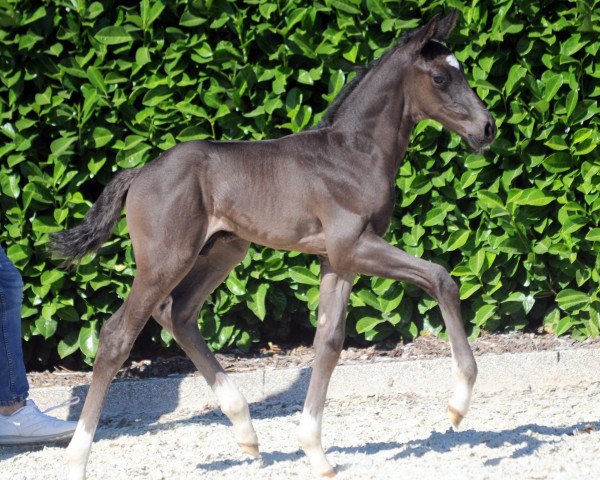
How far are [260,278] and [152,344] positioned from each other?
1.03 metres

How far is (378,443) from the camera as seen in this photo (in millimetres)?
4930

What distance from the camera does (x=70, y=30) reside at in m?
6.14

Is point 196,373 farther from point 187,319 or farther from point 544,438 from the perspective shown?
point 544,438

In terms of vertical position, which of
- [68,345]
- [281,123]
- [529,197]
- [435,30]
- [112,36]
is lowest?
[68,345]

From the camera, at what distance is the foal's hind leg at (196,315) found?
4.53m

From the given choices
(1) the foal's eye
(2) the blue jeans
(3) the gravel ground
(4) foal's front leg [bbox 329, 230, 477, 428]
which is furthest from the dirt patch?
(1) the foal's eye

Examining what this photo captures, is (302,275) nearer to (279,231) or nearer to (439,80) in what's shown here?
(279,231)

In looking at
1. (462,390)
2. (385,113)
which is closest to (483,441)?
(462,390)

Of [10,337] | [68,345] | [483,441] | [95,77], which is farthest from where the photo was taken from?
[68,345]


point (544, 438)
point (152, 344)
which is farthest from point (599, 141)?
point (152, 344)

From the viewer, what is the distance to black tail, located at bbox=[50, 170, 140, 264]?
453 cm

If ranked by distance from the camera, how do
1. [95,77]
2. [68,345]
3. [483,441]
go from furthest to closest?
[68,345], [95,77], [483,441]

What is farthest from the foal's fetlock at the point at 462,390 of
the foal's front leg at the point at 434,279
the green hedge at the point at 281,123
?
the green hedge at the point at 281,123

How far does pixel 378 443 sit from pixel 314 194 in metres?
1.46
